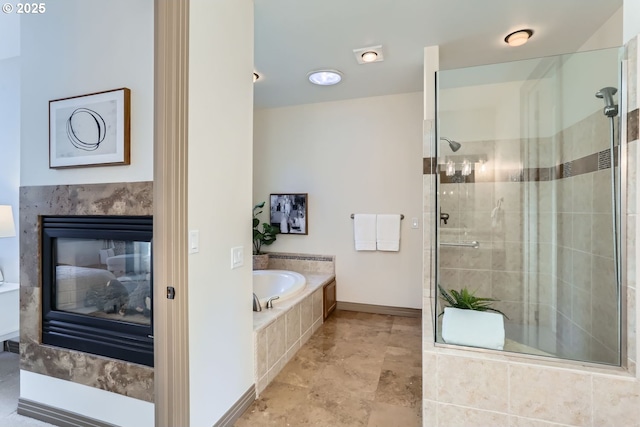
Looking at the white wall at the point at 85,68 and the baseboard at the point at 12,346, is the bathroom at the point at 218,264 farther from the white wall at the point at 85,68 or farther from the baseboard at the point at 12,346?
the baseboard at the point at 12,346

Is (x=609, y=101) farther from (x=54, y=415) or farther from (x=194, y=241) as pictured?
(x=54, y=415)

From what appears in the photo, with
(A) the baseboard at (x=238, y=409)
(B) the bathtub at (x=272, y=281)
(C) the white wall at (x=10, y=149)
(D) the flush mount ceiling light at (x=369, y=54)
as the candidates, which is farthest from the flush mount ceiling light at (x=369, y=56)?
(C) the white wall at (x=10, y=149)

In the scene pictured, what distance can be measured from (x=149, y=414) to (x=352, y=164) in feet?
9.57

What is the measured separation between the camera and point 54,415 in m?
1.63

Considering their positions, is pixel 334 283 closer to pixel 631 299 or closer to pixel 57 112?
pixel 631 299

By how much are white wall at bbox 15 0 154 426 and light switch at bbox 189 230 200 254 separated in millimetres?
358

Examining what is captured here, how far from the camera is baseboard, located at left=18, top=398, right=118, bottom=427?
1573mm

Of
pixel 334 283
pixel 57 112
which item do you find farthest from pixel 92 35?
pixel 334 283

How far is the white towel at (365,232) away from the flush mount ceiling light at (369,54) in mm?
1636

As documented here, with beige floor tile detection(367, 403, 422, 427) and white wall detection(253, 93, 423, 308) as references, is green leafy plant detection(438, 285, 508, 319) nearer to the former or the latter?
beige floor tile detection(367, 403, 422, 427)

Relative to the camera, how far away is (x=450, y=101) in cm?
256

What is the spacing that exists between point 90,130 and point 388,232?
2800mm

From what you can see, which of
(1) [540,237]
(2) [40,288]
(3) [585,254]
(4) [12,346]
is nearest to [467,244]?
(1) [540,237]

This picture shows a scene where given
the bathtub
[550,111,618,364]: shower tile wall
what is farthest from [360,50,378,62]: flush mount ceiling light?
the bathtub
